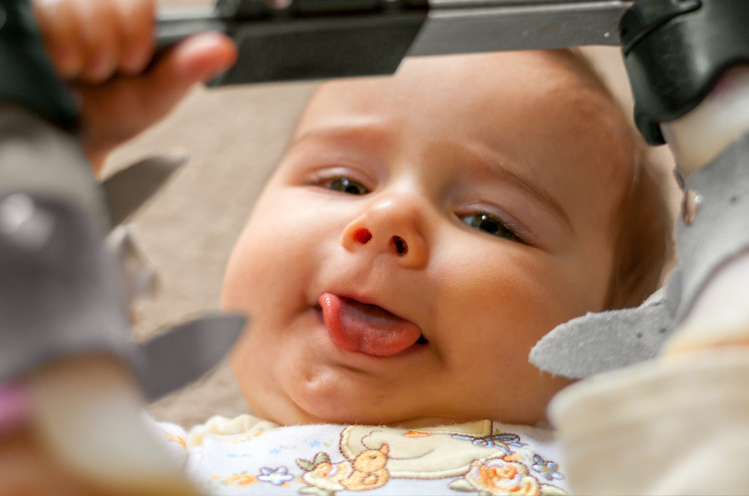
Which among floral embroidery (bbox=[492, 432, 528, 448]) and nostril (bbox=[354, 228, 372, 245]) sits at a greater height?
nostril (bbox=[354, 228, 372, 245])

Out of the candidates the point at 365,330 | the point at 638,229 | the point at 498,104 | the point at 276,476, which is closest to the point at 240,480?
the point at 276,476

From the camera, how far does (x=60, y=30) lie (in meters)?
0.36

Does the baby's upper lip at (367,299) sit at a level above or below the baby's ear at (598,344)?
above

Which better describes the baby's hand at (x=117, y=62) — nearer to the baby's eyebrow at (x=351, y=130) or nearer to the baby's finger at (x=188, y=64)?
the baby's finger at (x=188, y=64)

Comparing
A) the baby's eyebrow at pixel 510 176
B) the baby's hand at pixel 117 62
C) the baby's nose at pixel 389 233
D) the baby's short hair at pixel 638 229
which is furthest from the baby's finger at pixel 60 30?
the baby's short hair at pixel 638 229

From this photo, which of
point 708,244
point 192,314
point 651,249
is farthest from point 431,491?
point 192,314

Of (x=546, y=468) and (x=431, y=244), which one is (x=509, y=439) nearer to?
(x=546, y=468)

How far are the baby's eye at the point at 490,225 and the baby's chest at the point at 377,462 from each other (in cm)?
18

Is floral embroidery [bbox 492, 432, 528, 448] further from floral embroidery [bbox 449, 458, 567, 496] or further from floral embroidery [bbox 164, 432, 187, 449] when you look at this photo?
floral embroidery [bbox 164, 432, 187, 449]

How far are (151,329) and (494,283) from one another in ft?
2.17

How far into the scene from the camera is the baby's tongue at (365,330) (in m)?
0.59

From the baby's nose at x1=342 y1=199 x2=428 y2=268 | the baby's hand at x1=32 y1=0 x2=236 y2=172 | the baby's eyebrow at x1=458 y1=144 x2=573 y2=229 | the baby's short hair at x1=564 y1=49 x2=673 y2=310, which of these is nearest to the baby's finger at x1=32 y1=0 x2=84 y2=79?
the baby's hand at x1=32 y1=0 x2=236 y2=172

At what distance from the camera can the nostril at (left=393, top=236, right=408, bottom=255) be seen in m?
0.59

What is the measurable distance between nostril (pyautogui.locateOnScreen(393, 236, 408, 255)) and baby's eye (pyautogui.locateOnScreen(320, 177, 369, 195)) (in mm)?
120
